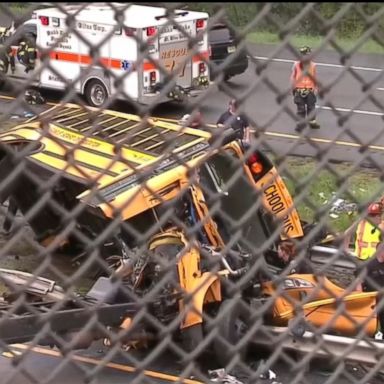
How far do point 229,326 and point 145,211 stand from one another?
3.63 metres

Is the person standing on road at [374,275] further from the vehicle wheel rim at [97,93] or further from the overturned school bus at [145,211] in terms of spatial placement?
the vehicle wheel rim at [97,93]

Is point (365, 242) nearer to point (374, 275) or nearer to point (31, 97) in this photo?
point (374, 275)

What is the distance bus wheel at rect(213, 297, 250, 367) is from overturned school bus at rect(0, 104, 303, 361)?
45 mm

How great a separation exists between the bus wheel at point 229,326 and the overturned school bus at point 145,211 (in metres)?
0.04

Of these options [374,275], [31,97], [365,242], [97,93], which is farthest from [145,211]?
[31,97]

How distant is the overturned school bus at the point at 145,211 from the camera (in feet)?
8.42

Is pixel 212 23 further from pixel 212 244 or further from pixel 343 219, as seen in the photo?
pixel 343 219

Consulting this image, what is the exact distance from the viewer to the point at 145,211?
8.03m

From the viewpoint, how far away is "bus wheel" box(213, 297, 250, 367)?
288 cm

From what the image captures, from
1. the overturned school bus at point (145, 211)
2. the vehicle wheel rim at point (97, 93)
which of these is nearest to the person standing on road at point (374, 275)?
the overturned school bus at point (145, 211)

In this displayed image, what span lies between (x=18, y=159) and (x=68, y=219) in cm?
20

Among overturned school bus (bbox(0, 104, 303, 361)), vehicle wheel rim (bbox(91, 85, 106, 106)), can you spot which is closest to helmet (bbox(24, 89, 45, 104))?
overturned school bus (bbox(0, 104, 303, 361))

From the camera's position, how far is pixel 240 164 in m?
2.73

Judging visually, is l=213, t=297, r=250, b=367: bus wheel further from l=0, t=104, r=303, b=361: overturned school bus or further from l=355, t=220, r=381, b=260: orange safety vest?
l=355, t=220, r=381, b=260: orange safety vest
